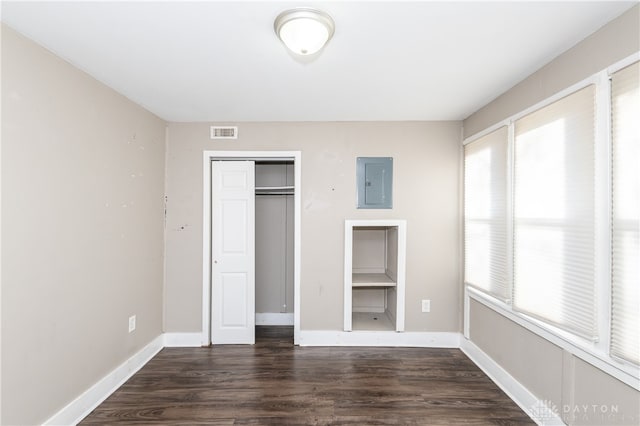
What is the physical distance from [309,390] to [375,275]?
167 cm

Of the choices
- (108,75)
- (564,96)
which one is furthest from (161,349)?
(564,96)

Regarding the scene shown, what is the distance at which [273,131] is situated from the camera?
3457 millimetres

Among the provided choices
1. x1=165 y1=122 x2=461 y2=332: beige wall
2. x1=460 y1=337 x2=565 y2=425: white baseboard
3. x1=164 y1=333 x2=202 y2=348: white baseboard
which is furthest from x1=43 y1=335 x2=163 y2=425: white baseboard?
x1=460 y1=337 x2=565 y2=425: white baseboard

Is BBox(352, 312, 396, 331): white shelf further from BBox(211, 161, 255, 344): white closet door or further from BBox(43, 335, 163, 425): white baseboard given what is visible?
BBox(43, 335, 163, 425): white baseboard

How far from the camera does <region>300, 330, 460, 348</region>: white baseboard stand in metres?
3.41

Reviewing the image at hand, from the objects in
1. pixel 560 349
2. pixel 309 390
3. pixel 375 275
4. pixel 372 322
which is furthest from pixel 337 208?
pixel 560 349

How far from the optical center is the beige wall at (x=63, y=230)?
1.71m

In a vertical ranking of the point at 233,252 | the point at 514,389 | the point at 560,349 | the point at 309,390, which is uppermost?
the point at 233,252

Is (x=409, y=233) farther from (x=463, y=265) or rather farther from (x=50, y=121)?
(x=50, y=121)

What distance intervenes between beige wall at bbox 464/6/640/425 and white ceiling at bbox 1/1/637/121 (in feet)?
0.27

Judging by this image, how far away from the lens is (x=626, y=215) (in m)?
1.55

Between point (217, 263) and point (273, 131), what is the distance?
163 cm

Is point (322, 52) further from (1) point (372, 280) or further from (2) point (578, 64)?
(1) point (372, 280)

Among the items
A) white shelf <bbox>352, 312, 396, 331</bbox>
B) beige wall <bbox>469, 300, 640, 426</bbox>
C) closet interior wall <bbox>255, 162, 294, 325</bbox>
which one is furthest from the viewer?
closet interior wall <bbox>255, 162, 294, 325</bbox>
